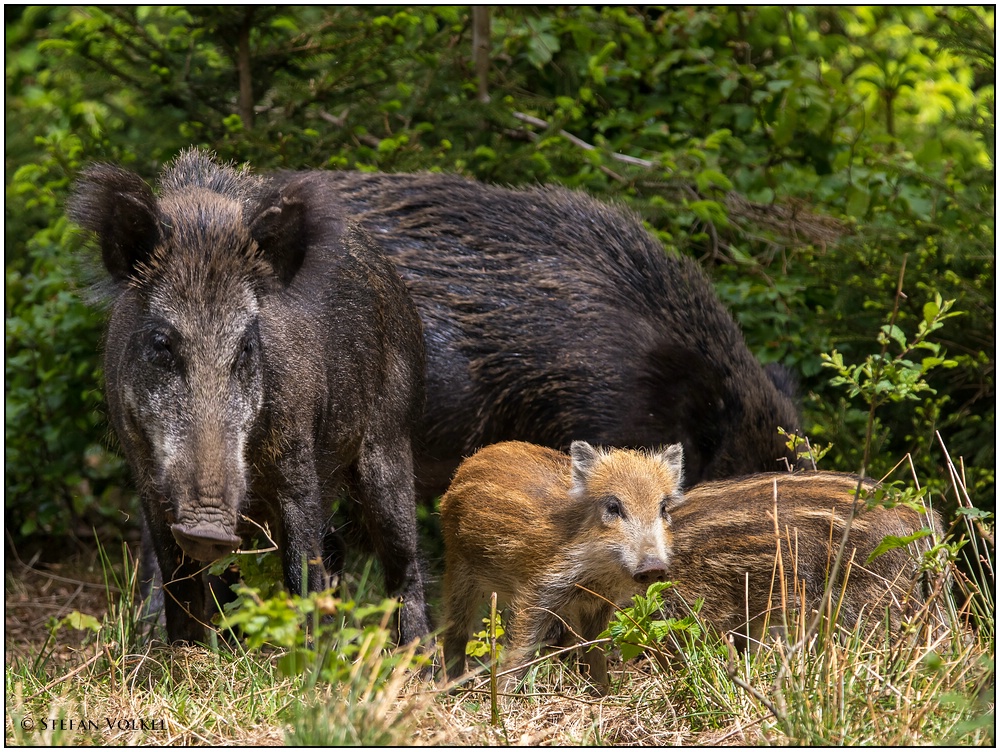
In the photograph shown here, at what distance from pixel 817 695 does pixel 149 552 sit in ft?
10.9

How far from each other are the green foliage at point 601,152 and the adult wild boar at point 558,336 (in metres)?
0.60

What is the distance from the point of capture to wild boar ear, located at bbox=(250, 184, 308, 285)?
407 cm

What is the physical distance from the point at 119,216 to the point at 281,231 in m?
0.53

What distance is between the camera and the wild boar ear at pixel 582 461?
4.52 m

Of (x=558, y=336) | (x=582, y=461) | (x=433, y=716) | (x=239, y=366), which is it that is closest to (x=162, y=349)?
(x=239, y=366)

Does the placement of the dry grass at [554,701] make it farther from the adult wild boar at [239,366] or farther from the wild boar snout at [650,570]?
the adult wild boar at [239,366]

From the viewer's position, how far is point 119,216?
3926 mm

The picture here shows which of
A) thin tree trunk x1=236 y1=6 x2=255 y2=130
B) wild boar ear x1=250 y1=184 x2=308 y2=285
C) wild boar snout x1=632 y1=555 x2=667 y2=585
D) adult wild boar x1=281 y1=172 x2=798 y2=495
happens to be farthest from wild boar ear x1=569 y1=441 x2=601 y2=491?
thin tree trunk x1=236 y1=6 x2=255 y2=130

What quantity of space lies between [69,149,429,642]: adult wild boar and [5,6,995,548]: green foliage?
70.1 inches

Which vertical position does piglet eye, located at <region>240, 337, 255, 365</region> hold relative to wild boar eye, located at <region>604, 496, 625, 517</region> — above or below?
above

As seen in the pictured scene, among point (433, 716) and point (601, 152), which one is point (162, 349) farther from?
point (601, 152)

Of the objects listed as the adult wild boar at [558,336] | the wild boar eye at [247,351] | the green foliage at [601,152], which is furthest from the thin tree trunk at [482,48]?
the wild boar eye at [247,351]

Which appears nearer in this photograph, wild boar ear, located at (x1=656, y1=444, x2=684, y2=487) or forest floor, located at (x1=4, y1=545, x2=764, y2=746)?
forest floor, located at (x1=4, y1=545, x2=764, y2=746)

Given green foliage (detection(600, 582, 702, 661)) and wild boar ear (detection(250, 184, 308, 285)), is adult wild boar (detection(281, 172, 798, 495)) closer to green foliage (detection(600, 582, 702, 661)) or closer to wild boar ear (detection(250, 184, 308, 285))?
wild boar ear (detection(250, 184, 308, 285))
